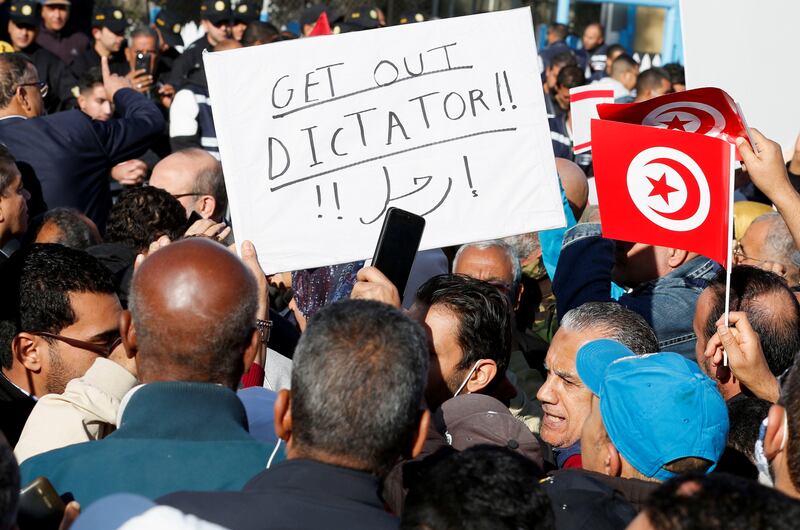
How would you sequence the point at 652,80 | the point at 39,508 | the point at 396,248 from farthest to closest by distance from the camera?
the point at 652,80 → the point at 396,248 → the point at 39,508

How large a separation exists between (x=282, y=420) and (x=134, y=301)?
0.53 m

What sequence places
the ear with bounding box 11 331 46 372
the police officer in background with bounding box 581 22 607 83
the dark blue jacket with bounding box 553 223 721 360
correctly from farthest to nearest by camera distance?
the police officer in background with bounding box 581 22 607 83 → the dark blue jacket with bounding box 553 223 721 360 → the ear with bounding box 11 331 46 372

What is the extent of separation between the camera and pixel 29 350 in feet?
11.0

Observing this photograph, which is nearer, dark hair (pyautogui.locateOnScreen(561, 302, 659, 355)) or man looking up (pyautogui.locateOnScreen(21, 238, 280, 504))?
man looking up (pyautogui.locateOnScreen(21, 238, 280, 504))

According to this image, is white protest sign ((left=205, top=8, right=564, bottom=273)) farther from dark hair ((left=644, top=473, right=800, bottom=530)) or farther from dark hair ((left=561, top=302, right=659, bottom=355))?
dark hair ((left=644, top=473, right=800, bottom=530))

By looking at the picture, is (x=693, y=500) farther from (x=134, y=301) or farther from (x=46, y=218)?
(x=46, y=218)

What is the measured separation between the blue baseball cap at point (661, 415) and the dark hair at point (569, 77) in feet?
24.4

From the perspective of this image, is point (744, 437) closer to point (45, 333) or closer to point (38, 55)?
point (45, 333)

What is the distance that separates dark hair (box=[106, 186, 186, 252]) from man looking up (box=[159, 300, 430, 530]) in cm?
269

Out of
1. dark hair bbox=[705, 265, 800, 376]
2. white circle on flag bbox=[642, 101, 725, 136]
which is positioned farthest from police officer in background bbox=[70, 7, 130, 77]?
dark hair bbox=[705, 265, 800, 376]

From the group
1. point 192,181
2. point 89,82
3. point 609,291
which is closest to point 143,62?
point 89,82

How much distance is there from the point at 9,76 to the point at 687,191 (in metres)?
4.12

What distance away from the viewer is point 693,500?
1667 millimetres

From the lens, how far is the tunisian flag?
145 inches
